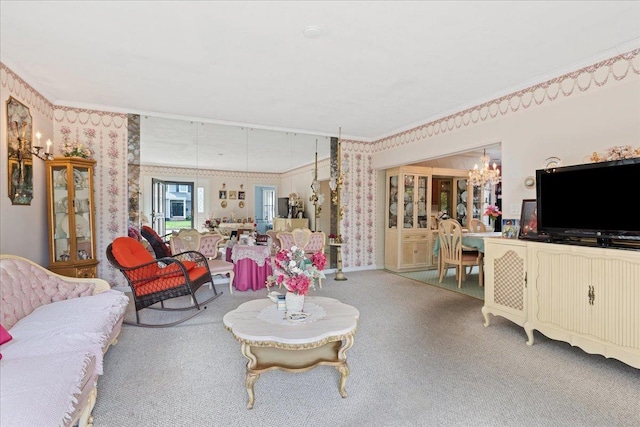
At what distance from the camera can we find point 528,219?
3.34m

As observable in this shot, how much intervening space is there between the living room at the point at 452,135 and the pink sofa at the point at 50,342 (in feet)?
1.46

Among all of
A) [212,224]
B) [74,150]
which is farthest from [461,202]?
[74,150]

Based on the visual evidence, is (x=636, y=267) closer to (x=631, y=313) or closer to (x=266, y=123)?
(x=631, y=313)

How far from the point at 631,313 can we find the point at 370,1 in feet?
9.29

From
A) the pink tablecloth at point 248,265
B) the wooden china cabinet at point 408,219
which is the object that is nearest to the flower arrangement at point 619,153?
the wooden china cabinet at point 408,219

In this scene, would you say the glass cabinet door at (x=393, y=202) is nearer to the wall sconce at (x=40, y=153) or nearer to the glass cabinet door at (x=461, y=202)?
the glass cabinet door at (x=461, y=202)

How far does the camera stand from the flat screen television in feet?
7.95

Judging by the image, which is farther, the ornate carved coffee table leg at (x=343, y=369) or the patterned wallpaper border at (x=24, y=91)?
the patterned wallpaper border at (x=24, y=91)

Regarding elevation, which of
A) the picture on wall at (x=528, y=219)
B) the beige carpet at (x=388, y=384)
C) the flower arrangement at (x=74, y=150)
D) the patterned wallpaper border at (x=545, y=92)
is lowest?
the beige carpet at (x=388, y=384)

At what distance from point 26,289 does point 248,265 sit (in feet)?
8.66

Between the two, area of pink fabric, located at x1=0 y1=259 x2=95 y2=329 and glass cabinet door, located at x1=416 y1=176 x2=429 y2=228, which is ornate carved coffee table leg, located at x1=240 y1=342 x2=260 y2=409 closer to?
area of pink fabric, located at x1=0 y1=259 x2=95 y2=329

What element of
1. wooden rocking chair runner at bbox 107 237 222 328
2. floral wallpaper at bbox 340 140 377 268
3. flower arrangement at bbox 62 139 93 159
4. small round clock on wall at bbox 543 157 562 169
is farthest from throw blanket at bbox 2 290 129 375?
floral wallpaper at bbox 340 140 377 268

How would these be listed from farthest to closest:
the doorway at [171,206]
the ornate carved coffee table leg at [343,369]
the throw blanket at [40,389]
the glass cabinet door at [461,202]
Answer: the glass cabinet door at [461,202], the doorway at [171,206], the ornate carved coffee table leg at [343,369], the throw blanket at [40,389]

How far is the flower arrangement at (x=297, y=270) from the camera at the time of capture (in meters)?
2.25
